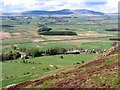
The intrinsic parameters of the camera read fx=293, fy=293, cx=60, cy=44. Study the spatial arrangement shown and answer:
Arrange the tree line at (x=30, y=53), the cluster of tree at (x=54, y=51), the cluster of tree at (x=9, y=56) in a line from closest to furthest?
the cluster of tree at (x=9, y=56) < the tree line at (x=30, y=53) < the cluster of tree at (x=54, y=51)

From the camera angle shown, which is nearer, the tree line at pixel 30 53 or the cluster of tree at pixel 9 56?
the cluster of tree at pixel 9 56

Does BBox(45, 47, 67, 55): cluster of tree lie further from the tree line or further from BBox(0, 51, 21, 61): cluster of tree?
BBox(0, 51, 21, 61): cluster of tree

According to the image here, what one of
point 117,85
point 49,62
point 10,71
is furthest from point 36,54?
point 117,85

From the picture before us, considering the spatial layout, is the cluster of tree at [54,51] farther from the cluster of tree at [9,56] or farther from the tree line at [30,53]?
the cluster of tree at [9,56]

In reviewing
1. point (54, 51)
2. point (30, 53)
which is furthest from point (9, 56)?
point (54, 51)

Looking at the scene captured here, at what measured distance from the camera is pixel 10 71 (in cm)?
7475

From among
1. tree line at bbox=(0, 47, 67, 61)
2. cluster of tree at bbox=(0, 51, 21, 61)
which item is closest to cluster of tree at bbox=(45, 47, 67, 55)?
tree line at bbox=(0, 47, 67, 61)

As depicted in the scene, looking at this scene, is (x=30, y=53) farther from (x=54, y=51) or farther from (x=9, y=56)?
(x=54, y=51)

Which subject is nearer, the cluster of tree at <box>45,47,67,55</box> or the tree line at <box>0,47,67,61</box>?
the tree line at <box>0,47,67,61</box>

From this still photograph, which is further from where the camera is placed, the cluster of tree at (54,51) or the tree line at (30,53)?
the cluster of tree at (54,51)

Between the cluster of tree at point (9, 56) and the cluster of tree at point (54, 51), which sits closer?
the cluster of tree at point (9, 56)

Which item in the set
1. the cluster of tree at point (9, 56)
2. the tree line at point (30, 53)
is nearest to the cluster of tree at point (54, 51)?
the tree line at point (30, 53)

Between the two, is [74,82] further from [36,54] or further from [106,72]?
[36,54]

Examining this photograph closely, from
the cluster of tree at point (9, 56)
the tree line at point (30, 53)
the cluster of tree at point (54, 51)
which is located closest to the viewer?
the cluster of tree at point (9, 56)
